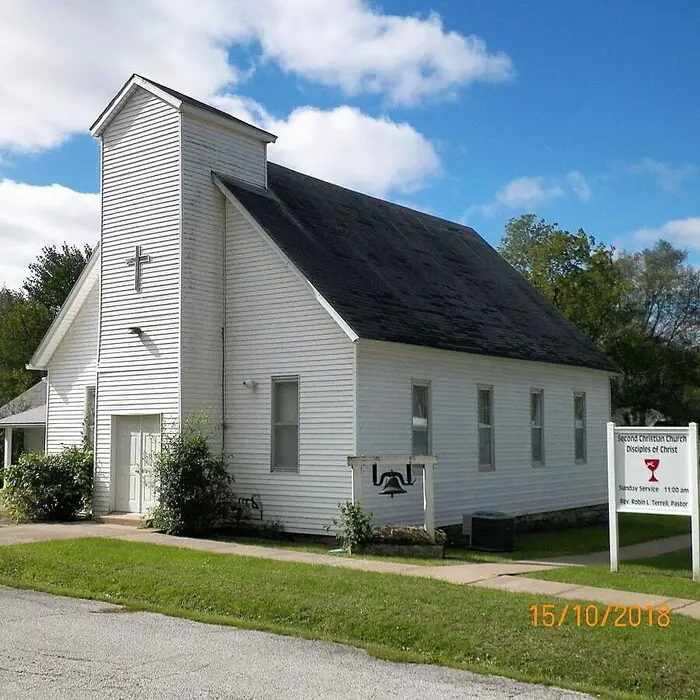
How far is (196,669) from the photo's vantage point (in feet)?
26.3

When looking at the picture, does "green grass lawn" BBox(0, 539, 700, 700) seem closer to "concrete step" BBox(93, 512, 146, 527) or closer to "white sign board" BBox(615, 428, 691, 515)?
"white sign board" BBox(615, 428, 691, 515)

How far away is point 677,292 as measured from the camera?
6062 centimetres

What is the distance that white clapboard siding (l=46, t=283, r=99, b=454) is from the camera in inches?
831

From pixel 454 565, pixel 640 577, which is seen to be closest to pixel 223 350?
pixel 454 565

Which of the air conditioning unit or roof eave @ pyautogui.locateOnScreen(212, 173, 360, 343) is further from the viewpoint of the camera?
the air conditioning unit

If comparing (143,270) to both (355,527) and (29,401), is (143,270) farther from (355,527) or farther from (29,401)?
(29,401)

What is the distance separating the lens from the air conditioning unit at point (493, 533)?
17.0m

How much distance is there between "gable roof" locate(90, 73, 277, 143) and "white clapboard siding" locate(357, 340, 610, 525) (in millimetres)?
6054

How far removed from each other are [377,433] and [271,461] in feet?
7.28

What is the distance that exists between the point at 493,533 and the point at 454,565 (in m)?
3.33

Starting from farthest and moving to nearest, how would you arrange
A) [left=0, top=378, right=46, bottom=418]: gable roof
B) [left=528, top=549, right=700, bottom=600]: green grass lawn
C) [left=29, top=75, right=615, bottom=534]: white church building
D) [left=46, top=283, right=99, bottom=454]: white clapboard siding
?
[left=0, top=378, right=46, bottom=418]: gable roof
[left=46, top=283, right=99, bottom=454]: white clapboard siding
[left=29, top=75, right=615, bottom=534]: white church building
[left=528, top=549, right=700, bottom=600]: green grass lawn

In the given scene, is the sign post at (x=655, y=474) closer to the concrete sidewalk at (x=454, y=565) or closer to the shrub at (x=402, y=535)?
the concrete sidewalk at (x=454, y=565)
